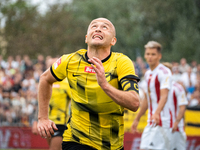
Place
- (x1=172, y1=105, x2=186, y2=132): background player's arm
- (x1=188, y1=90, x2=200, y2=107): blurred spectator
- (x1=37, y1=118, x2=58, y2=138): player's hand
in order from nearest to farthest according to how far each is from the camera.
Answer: (x1=37, y1=118, x2=58, y2=138): player's hand
(x1=172, y1=105, x2=186, y2=132): background player's arm
(x1=188, y1=90, x2=200, y2=107): blurred spectator

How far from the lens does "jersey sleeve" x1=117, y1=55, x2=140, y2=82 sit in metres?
3.88

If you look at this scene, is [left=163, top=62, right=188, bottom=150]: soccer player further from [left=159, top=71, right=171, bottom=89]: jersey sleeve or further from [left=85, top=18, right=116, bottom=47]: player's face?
[left=85, top=18, right=116, bottom=47]: player's face

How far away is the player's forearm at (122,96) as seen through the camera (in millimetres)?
3512

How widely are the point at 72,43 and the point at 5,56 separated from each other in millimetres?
8023

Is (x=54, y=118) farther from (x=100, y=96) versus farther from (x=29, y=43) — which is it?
(x=29, y=43)

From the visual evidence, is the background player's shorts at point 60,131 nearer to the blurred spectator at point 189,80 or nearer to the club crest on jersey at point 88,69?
the club crest on jersey at point 88,69

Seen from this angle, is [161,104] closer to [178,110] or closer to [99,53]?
[178,110]

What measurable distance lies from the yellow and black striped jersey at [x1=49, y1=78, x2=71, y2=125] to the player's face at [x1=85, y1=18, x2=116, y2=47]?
2.92 m

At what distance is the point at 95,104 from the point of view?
13.4 ft

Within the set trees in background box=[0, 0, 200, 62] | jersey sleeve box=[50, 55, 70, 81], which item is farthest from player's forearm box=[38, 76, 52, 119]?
trees in background box=[0, 0, 200, 62]

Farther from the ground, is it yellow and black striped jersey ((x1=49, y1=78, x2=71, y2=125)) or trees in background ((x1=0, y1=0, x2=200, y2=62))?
trees in background ((x1=0, y1=0, x2=200, y2=62))

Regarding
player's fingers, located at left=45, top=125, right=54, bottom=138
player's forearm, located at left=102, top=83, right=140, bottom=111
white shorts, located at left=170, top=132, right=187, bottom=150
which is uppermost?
player's forearm, located at left=102, top=83, right=140, bottom=111

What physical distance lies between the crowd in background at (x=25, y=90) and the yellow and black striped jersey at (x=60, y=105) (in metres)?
6.67

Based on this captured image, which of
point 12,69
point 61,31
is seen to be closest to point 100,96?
point 12,69
